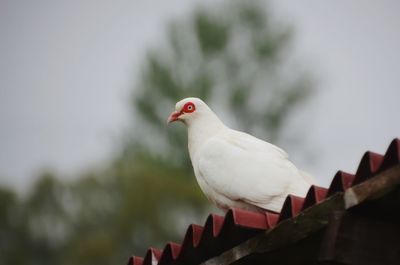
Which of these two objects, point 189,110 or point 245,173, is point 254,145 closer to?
point 245,173

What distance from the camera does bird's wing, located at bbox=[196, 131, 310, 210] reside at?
8.25m

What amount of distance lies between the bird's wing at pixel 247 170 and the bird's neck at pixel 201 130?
0.40 meters

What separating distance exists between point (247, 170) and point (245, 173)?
36 mm

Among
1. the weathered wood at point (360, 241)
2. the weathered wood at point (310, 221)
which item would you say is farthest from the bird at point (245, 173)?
the weathered wood at point (360, 241)

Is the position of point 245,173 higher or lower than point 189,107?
lower

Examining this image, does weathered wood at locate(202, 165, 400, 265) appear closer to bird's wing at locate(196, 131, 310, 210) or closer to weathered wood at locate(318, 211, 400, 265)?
weathered wood at locate(318, 211, 400, 265)

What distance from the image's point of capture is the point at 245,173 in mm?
8562

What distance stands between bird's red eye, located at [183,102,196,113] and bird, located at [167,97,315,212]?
599 mm

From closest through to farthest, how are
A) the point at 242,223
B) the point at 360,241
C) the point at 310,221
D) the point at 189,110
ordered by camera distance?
the point at 360,241, the point at 310,221, the point at 242,223, the point at 189,110


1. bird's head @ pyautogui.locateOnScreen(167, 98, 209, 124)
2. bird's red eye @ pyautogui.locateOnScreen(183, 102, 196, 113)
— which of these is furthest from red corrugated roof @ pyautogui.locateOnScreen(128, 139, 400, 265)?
bird's red eye @ pyautogui.locateOnScreen(183, 102, 196, 113)

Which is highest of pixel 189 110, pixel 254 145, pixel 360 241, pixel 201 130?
pixel 189 110

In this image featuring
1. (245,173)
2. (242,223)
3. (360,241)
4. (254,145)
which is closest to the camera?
(360,241)

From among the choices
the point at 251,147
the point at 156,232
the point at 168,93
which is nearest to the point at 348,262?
the point at 251,147

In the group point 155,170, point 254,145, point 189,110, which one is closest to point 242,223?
point 254,145
